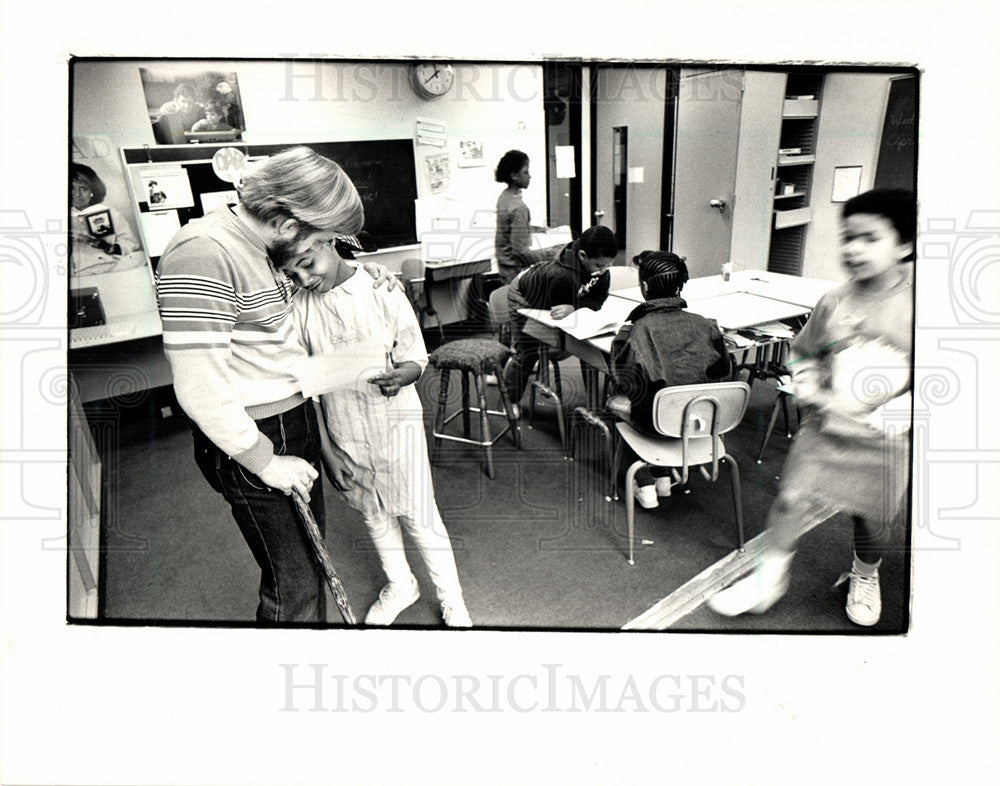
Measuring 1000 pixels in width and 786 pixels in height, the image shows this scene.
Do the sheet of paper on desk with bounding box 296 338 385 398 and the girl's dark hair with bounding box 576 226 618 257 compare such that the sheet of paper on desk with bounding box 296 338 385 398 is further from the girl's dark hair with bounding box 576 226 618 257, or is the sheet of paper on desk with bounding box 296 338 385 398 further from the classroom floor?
the girl's dark hair with bounding box 576 226 618 257

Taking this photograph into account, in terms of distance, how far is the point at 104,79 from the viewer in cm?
140

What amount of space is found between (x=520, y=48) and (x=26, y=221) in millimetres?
1068

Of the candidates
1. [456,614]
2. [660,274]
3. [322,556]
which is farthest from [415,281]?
[456,614]

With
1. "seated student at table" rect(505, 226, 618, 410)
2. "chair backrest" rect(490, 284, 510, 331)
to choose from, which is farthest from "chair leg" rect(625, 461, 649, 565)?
"chair backrest" rect(490, 284, 510, 331)

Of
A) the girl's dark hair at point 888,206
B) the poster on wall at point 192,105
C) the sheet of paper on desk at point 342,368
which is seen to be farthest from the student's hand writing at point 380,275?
the girl's dark hair at point 888,206

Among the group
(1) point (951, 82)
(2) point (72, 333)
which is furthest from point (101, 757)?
(1) point (951, 82)

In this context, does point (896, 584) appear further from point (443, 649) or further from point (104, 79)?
point (104, 79)

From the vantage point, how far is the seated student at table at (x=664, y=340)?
57.3 inches

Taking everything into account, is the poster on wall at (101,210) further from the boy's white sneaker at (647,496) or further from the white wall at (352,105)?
the boy's white sneaker at (647,496)

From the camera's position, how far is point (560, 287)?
1477mm

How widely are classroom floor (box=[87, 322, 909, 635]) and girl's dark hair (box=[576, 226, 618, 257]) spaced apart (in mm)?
234

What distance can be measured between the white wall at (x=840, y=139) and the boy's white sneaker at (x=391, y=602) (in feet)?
3.52

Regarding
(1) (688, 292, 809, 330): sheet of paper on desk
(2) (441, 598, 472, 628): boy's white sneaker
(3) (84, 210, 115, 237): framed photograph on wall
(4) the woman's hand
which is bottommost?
(2) (441, 598, 472, 628): boy's white sneaker

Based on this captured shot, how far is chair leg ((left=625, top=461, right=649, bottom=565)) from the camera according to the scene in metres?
1.50
